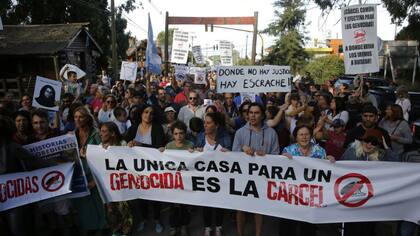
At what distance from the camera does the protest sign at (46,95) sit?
6.41 m

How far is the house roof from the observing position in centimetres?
2028

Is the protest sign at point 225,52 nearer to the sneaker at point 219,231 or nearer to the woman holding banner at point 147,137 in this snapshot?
the woman holding banner at point 147,137

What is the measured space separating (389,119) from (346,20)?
2238mm

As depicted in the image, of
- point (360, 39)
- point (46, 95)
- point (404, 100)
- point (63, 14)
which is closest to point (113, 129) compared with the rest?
point (46, 95)

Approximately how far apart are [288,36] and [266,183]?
4619 cm

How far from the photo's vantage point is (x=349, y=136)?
5.14m

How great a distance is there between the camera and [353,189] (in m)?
4.21

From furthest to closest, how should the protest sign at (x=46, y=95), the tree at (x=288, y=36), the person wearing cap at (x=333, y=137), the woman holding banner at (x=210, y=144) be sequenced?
the tree at (x=288, y=36) < the protest sign at (x=46, y=95) < the person wearing cap at (x=333, y=137) < the woman holding banner at (x=210, y=144)

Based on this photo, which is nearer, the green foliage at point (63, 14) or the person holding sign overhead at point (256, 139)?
the person holding sign overhead at point (256, 139)

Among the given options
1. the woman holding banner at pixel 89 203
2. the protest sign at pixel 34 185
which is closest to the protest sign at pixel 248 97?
the woman holding banner at pixel 89 203

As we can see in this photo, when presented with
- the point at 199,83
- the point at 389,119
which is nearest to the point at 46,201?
the point at 389,119

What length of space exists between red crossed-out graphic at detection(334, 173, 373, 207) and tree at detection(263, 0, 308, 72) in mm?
44411

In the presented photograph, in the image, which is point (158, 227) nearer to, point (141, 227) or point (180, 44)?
point (141, 227)

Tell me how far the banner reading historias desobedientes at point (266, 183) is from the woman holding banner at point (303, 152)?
0.38ft
